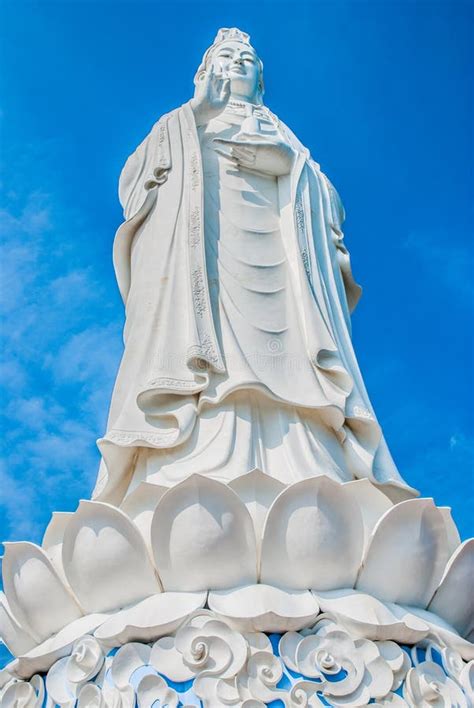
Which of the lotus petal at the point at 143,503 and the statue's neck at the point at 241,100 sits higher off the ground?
the statue's neck at the point at 241,100

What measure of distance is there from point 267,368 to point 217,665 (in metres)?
1.78

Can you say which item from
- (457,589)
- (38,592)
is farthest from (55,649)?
(457,589)

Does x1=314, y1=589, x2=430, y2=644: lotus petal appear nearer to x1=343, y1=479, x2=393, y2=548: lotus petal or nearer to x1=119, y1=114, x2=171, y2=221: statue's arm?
x1=343, y1=479, x2=393, y2=548: lotus petal

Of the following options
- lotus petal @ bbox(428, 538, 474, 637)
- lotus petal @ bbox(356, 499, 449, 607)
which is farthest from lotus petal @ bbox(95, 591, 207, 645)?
lotus petal @ bbox(428, 538, 474, 637)

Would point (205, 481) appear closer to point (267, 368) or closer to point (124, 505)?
point (124, 505)

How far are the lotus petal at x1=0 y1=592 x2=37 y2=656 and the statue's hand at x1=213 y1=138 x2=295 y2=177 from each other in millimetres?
2999

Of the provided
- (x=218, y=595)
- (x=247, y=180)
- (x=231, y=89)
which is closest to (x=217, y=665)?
(x=218, y=595)

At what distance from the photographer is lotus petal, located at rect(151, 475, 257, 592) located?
3.39 m

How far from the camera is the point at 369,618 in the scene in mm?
3322

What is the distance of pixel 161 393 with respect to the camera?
4355 millimetres

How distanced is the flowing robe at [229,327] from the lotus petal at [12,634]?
2.49 feet

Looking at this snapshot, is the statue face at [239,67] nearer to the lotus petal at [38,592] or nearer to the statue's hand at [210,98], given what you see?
the statue's hand at [210,98]

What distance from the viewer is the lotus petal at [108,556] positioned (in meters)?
3.46

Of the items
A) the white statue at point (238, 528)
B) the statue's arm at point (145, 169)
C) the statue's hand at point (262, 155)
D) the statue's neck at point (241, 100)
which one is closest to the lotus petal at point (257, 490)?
the white statue at point (238, 528)
